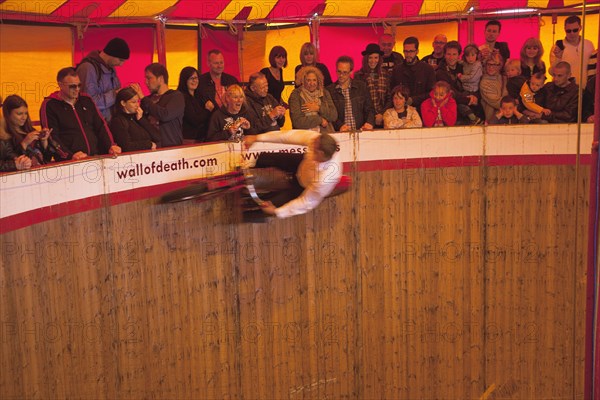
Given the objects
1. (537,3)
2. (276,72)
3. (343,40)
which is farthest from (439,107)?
(537,3)

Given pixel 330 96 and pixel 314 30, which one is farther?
pixel 314 30

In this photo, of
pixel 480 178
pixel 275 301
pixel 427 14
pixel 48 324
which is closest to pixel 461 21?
pixel 427 14

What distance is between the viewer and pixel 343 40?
10.3 meters

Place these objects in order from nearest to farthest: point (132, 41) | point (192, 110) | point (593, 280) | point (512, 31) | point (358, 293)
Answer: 1. point (593, 280)
2. point (192, 110)
3. point (358, 293)
4. point (132, 41)
5. point (512, 31)

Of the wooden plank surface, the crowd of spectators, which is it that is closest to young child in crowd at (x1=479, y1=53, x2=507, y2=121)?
the crowd of spectators

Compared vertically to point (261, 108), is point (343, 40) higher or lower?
higher

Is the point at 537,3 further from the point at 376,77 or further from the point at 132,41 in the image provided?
the point at 132,41

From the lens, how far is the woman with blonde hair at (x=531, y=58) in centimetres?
838

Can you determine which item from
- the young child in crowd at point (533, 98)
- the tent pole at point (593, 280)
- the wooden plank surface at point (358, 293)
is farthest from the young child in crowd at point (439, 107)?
the tent pole at point (593, 280)

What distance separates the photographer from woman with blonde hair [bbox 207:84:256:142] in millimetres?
7406

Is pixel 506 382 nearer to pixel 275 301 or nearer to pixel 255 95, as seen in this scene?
pixel 275 301

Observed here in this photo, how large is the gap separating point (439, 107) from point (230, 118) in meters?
2.44

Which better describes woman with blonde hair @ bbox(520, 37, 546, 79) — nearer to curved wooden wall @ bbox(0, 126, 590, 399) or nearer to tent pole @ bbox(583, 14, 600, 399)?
curved wooden wall @ bbox(0, 126, 590, 399)

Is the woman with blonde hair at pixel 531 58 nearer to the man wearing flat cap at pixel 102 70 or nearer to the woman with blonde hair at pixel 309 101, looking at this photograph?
the woman with blonde hair at pixel 309 101
